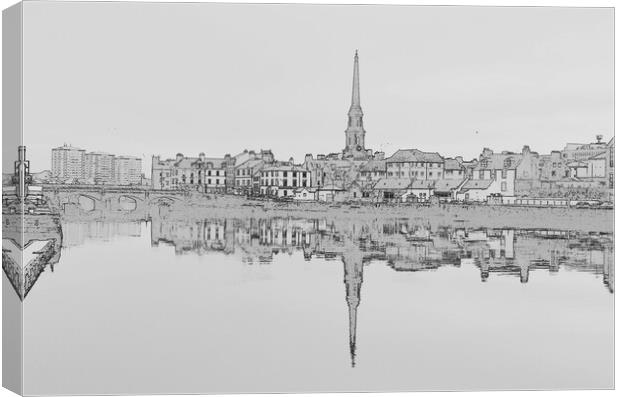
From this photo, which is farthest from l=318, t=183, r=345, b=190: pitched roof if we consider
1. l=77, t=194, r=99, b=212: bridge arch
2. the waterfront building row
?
l=77, t=194, r=99, b=212: bridge arch

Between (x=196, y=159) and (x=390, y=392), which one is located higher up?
(x=196, y=159)

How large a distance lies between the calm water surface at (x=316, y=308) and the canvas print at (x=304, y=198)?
19mm

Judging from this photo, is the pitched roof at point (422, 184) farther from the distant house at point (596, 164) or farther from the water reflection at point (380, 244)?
the distant house at point (596, 164)

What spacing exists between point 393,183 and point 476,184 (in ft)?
2.71

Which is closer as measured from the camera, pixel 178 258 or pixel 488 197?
pixel 178 258

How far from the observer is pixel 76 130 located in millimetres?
9719

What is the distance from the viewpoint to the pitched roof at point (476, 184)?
10.5 metres

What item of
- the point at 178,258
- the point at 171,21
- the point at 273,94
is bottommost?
the point at 178,258

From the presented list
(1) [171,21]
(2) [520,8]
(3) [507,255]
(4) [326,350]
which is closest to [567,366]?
(3) [507,255]

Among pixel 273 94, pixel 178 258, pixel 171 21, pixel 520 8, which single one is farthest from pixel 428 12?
pixel 178 258

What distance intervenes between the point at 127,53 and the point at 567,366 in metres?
5.10

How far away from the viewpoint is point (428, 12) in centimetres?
1012

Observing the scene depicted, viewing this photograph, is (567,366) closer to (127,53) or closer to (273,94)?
(273,94)

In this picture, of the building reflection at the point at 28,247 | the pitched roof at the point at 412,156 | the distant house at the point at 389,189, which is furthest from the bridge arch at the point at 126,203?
the pitched roof at the point at 412,156
